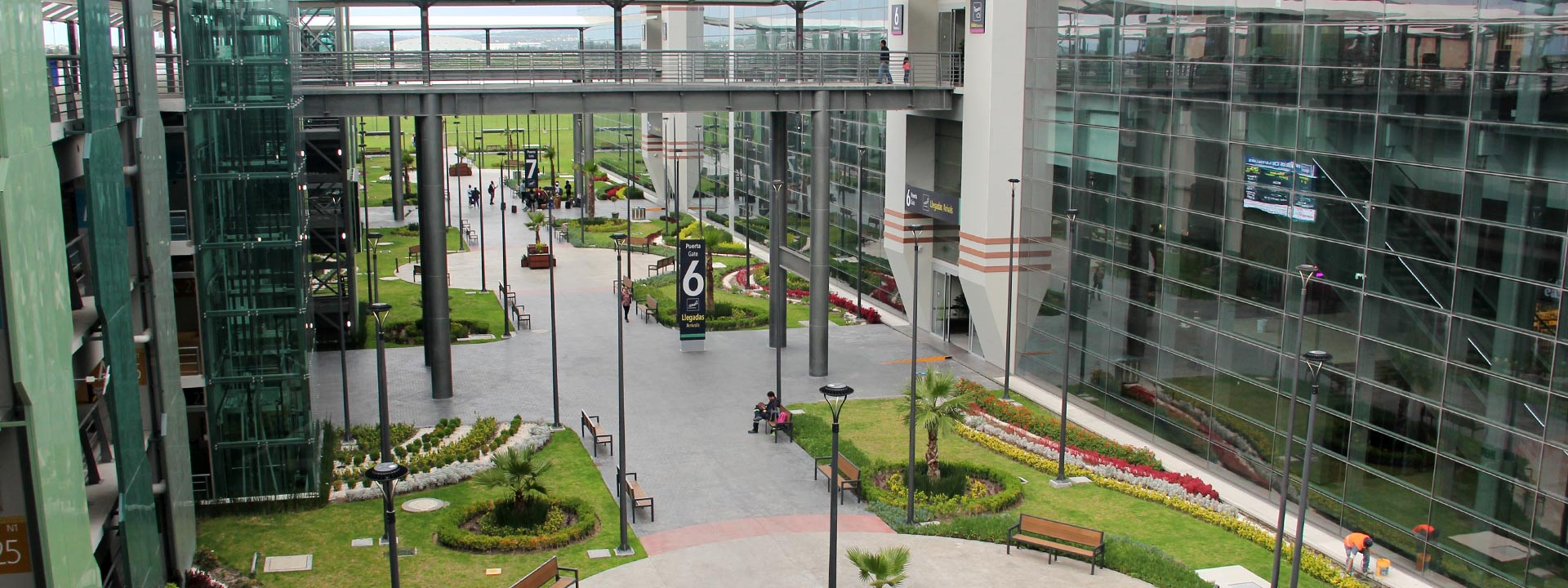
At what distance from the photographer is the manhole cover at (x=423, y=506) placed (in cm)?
2783

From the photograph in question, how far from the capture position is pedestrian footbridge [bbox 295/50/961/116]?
3403 cm

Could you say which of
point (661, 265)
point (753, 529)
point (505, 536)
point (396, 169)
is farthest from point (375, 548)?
point (396, 169)

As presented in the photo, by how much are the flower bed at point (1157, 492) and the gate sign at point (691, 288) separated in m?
10.8

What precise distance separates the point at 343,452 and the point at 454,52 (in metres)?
10.0

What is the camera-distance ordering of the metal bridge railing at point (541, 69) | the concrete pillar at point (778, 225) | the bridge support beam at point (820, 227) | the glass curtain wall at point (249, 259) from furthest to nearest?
the concrete pillar at point (778, 225)
the bridge support beam at point (820, 227)
the metal bridge railing at point (541, 69)
the glass curtain wall at point (249, 259)

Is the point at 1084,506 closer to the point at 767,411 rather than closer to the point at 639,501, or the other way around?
the point at 767,411

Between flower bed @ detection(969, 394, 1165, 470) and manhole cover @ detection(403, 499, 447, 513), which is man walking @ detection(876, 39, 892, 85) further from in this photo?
manhole cover @ detection(403, 499, 447, 513)

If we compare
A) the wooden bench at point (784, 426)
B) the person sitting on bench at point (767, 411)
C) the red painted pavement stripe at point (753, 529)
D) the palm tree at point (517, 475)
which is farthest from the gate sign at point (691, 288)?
the red painted pavement stripe at point (753, 529)

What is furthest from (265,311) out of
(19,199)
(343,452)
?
(19,199)

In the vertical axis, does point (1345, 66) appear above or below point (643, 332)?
above

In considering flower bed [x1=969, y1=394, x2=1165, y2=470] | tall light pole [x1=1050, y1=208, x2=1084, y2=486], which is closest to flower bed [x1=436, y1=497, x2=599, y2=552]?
tall light pole [x1=1050, y1=208, x2=1084, y2=486]

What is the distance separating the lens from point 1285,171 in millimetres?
27969

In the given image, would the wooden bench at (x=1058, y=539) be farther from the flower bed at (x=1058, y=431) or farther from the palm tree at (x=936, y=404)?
the flower bed at (x=1058, y=431)

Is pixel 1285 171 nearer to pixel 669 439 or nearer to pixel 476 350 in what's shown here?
pixel 669 439
